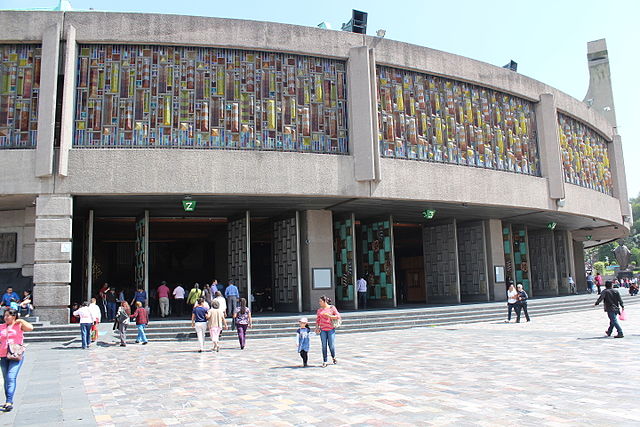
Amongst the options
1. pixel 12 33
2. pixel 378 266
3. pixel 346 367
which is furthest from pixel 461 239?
pixel 12 33

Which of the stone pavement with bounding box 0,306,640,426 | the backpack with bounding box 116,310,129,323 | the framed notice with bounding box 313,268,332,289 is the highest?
the framed notice with bounding box 313,268,332,289

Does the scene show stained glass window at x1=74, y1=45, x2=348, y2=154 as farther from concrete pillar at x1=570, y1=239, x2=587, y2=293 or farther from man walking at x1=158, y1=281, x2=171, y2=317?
concrete pillar at x1=570, y1=239, x2=587, y2=293

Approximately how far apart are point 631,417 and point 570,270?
2837 cm

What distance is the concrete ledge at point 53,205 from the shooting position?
55.3ft

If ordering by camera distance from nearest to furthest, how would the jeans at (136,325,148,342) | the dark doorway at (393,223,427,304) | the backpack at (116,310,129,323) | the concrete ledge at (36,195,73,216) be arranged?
the backpack at (116,310,129,323) < the jeans at (136,325,148,342) < the concrete ledge at (36,195,73,216) < the dark doorway at (393,223,427,304)

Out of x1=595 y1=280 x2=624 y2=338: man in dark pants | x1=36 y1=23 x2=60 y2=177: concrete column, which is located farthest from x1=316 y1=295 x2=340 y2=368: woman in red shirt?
x1=36 y1=23 x2=60 y2=177: concrete column

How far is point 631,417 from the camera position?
6.22 m

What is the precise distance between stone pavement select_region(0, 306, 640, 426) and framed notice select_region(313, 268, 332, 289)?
6.24 meters

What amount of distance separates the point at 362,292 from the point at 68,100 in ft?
43.0

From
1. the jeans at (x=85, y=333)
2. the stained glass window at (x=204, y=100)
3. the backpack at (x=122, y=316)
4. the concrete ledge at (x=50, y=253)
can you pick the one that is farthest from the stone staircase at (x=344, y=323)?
the stained glass window at (x=204, y=100)

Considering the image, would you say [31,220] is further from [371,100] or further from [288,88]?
[371,100]

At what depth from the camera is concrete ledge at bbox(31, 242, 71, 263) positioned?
1669cm

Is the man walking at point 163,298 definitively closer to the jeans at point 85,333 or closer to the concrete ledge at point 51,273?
the concrete ledge at point 51,273

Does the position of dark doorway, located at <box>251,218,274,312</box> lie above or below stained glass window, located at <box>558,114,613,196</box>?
below
